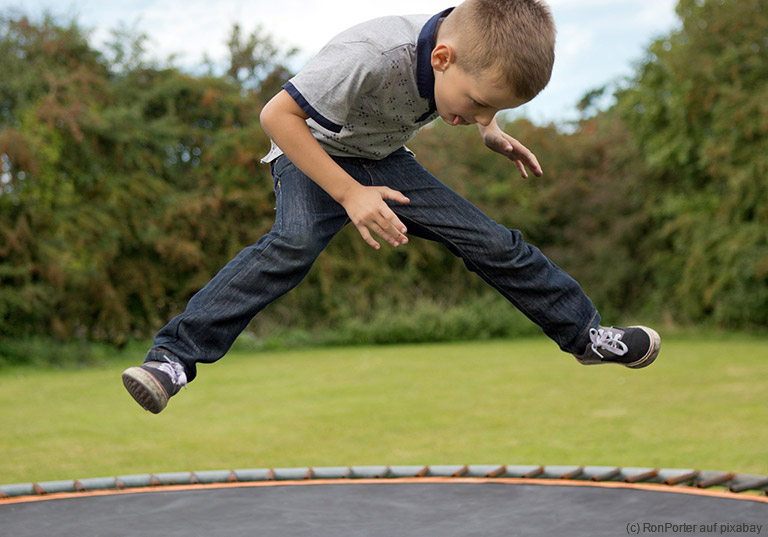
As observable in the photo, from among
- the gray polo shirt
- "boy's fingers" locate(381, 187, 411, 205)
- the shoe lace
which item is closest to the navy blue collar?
the gray polo shirt

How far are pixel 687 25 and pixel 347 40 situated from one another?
10444 mm

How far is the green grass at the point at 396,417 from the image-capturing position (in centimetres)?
408

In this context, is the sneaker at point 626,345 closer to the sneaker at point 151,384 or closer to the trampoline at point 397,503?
the trampoline at point 397,503

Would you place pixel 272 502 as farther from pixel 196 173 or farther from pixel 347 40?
pixel 196 173

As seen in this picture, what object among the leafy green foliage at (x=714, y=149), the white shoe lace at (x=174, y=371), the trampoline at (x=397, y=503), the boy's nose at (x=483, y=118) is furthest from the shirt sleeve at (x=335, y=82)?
the leafy green foliage at (x=714, y=149)

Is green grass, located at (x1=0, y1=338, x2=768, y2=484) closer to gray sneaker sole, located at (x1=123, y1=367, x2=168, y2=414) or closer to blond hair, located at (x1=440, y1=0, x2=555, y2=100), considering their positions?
gray sneaker sole, located at (x1=123, y1=367, x2=168, y2=414)

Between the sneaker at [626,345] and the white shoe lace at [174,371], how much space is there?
0.91m

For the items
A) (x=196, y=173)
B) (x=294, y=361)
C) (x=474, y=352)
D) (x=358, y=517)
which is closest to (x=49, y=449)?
(x=358, y=517)

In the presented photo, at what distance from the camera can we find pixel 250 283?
1.79 metres

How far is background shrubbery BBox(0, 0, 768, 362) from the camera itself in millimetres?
9062

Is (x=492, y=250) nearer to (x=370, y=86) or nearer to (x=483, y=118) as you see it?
(x=483, y=118)

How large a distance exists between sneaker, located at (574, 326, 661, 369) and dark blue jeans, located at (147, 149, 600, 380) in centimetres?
4

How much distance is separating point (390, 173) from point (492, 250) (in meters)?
0.28

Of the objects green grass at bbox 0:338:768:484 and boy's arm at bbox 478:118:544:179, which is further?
green grass at bbox 0:338:768:484
